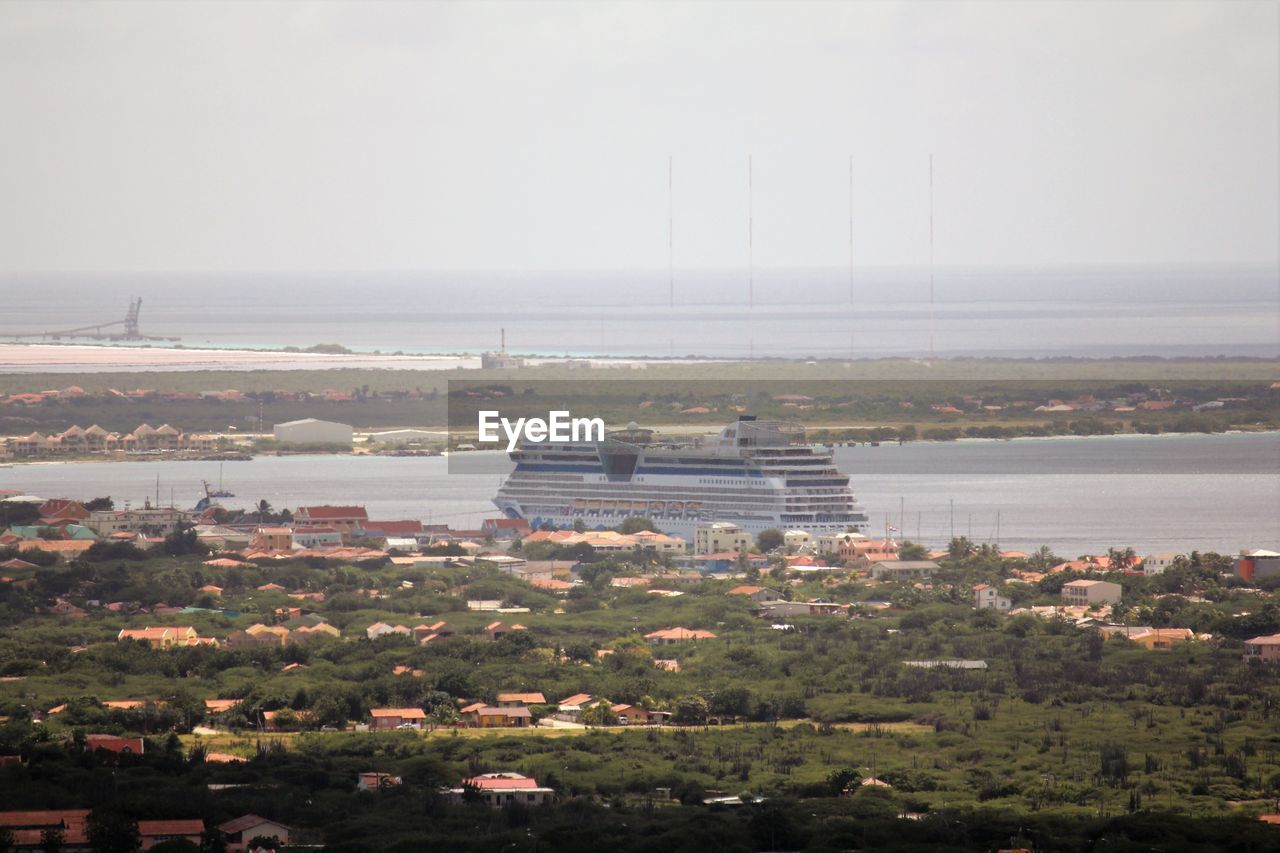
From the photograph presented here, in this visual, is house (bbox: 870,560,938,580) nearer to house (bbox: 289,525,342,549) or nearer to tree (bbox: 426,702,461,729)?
house (bbox: 289,525,342,549)

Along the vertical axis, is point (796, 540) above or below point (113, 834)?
above

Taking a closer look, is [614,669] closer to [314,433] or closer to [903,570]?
[903,570]

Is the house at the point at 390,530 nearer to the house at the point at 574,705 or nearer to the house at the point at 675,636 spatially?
the house at the point at 675,636

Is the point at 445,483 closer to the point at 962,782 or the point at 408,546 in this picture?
the point at 408,546

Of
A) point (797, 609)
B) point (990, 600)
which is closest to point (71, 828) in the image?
point (797, 609)

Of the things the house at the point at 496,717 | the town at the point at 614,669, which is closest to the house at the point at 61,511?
the town at the point at 614,669

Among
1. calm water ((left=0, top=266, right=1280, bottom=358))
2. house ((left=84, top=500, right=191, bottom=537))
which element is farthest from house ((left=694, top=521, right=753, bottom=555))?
calm water ((left=0, top=266, right=1280, bottom=358))
